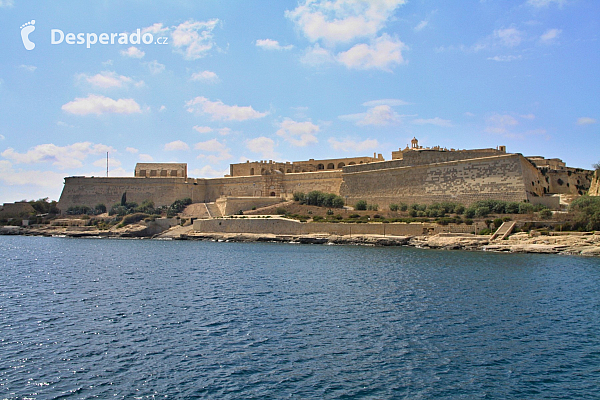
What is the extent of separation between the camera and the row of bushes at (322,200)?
44219 mm

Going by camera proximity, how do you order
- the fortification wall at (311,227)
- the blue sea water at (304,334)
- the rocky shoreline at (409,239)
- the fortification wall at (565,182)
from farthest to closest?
the fortification wall at (565,182) → the fortification wall at (311,227) → the rocky shoreline at (409,239) → the blue sea water at (304,334)

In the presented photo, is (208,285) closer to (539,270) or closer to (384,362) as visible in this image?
(384,362)

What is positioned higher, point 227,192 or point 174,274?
point 227,192

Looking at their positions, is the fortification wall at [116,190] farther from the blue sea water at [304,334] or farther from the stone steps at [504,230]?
the stone steps at [504,230]

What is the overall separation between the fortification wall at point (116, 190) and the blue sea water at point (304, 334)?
35461 millimetres

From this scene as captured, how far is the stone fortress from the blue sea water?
15755 mm

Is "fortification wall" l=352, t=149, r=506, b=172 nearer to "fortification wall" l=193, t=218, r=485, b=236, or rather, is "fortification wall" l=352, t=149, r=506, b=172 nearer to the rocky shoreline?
"fortification wall" l=193, t=218, r=485, b=236

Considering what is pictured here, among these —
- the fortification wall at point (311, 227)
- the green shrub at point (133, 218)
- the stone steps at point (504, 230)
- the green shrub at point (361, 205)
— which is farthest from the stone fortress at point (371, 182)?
the green shrub at point (133, 218)

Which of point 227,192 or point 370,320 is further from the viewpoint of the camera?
point 227,192

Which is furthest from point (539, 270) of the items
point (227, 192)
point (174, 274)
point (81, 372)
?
point (227, 192)

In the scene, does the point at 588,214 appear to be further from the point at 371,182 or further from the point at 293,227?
the point at 371,182

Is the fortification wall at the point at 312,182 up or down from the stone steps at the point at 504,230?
up

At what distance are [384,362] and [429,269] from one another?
1185 centimetres

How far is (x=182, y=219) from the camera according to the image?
47.7m
